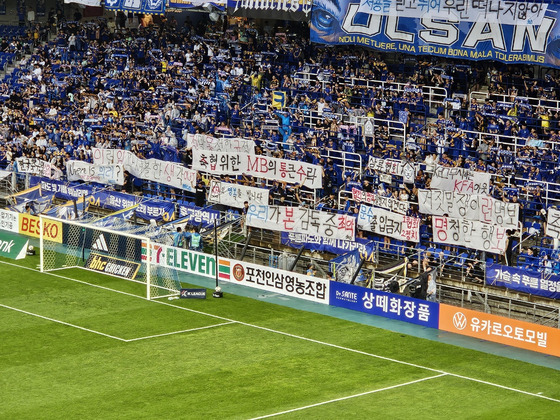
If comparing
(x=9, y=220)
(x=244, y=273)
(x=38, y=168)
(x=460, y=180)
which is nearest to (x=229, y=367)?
(x=244, y=273)

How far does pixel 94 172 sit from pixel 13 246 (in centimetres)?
566

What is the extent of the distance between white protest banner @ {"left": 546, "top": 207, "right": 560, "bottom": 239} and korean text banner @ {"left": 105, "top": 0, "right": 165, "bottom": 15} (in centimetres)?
2282

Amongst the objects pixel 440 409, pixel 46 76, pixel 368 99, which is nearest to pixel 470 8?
pixel 368 99

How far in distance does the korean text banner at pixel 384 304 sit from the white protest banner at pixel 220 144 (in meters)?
8.69

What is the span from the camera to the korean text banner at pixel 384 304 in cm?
3297

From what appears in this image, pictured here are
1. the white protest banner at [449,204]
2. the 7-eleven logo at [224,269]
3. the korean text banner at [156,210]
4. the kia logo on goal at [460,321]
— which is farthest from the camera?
the korean text banner at [156,210]

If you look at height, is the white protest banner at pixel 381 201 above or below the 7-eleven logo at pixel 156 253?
above

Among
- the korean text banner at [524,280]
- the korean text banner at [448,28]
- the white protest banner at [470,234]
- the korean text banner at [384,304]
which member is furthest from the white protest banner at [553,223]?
the korean text banner at [448,28]

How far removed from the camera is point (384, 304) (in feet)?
112

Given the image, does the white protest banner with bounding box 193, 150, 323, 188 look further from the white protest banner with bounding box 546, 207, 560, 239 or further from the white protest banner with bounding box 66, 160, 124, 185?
the white protest banner with bounding box 546, 207, 560, 239

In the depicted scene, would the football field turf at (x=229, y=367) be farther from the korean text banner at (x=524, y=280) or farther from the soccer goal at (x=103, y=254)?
the korean text banner at (x=524, y=280)

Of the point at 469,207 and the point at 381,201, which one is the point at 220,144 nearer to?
the point at 381,201

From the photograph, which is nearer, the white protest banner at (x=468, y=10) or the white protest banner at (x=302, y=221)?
the white protest banner at (x=302, y=221)

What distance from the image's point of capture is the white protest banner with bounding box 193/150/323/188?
132 ft
